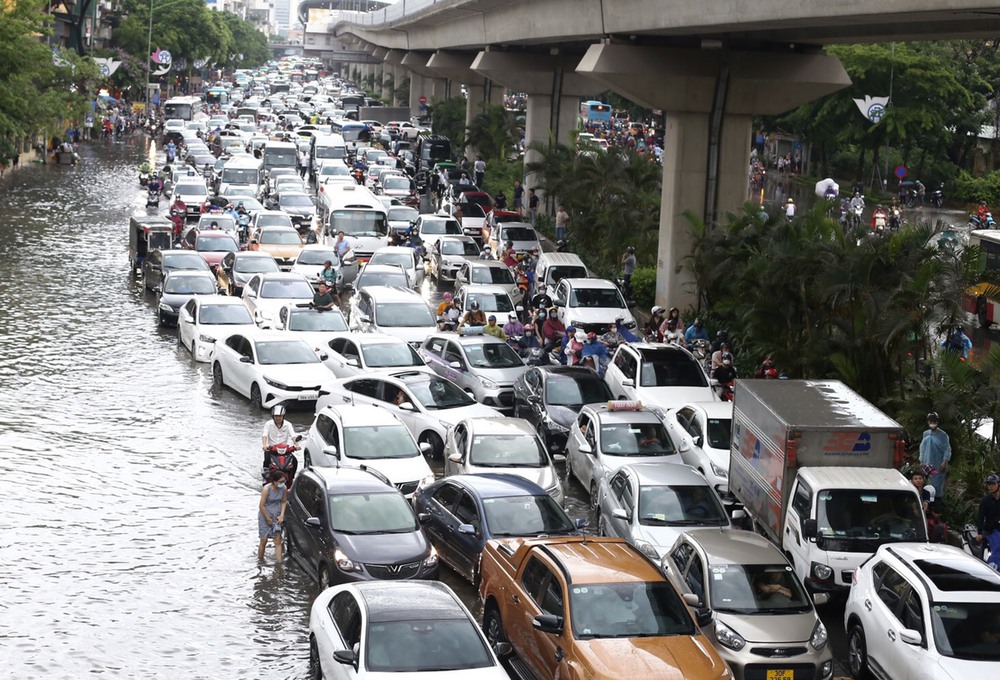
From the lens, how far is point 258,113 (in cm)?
10775

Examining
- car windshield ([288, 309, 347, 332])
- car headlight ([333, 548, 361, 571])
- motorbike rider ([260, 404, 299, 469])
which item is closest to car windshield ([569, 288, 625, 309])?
car windshield ([288, 309, 347, 332])

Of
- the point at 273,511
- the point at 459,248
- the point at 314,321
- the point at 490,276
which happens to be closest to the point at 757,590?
the point at 273,511

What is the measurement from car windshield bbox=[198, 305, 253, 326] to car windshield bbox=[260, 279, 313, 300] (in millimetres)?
2617

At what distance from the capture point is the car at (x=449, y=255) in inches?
1624

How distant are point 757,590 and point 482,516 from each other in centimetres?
338

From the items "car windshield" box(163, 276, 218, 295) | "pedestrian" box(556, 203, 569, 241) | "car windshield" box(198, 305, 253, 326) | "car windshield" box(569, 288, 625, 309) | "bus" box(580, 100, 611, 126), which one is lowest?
"car windshield" box(198, 305, 253, 326)

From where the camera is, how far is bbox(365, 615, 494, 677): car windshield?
11516 mm

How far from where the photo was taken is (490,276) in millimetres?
36375

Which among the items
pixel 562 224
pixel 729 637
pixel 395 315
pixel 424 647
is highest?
pixel 562 224

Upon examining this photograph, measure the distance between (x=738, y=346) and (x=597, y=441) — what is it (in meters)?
8.46

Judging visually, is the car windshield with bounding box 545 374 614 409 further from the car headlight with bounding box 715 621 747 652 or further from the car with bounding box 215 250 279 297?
the car with bounding box 215 250 279 297

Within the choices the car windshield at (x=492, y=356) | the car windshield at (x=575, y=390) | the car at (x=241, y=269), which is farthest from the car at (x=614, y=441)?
the car at (x=241, y=269)

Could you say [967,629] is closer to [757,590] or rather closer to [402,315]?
[757,590]

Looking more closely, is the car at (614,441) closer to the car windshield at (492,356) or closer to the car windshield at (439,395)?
the car windshield at (439,395)
